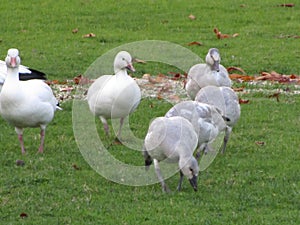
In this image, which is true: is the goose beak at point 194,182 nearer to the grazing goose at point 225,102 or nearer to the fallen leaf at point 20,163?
the grazing goose at point 225,102

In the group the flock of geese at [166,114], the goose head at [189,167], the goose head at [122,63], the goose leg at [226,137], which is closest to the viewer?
the goose head at [189,167]

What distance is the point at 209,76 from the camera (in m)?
12.9

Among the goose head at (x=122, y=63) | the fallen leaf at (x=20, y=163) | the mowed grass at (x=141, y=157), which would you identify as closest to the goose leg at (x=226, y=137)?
the mowed grass at (x=141, y=157)

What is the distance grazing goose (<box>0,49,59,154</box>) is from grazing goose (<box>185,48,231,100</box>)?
104 inches

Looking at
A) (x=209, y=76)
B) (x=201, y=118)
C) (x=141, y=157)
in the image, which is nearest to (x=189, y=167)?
(x=201, y=118)

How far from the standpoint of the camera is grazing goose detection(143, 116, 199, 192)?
9066 mm

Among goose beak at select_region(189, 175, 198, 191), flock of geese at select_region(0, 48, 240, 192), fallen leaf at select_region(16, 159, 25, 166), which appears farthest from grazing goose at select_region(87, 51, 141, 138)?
goose beak at select_region(189, 175, 198, 191)

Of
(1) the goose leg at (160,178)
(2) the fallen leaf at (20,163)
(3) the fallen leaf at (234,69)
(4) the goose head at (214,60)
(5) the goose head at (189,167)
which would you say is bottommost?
(3) the fallen leaf at (234,69)

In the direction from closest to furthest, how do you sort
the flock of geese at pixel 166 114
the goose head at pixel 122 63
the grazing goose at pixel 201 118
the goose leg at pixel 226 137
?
the flock of geese at pixel 166 114
the grazing goose at pixel 201 118
the goose leg at pixel 226 137
the goose head at pixel 122 63

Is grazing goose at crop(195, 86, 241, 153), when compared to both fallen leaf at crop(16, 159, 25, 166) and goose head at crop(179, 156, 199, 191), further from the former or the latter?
fallen leaf at crop(16, 159, 25, 166)

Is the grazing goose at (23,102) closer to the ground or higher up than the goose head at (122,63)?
closer to the ground

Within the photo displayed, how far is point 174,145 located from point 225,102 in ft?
7.31

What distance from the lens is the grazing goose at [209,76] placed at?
12875 millimetres

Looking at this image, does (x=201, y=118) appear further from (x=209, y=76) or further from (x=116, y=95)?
(x=209, y=76)
